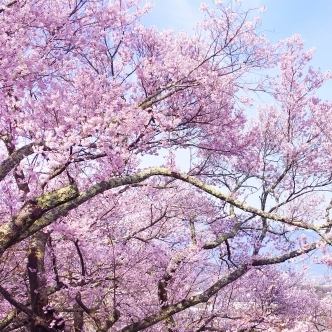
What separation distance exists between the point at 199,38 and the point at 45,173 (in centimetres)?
632

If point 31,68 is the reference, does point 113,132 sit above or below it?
below

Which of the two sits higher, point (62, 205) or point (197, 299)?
point (197, 299)

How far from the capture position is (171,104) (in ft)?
34.1

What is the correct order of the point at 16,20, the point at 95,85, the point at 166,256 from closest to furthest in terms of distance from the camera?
the point at 16,20, the point at 95,85, the point at 166,256

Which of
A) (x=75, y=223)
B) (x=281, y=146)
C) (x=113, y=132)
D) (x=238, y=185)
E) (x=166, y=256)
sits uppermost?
(x=281, y=146)

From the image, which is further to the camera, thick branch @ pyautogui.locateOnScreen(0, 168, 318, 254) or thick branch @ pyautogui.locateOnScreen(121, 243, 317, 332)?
thick branch @ pyautogui.locateOnScreen(121, 243, 317, 332)

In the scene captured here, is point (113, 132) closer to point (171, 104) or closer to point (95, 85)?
point (95, 85)

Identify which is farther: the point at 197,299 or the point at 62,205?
the point at 197,299

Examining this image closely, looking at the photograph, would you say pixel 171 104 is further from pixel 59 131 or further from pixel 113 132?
pixel 59 131

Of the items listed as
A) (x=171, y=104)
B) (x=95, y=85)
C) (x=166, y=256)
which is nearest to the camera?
(x=95, y=85)

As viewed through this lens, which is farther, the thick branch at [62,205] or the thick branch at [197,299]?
the thick branch at [197,299]

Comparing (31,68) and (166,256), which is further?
(166,256)

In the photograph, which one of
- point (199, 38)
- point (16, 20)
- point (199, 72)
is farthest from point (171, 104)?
point (16, 20)

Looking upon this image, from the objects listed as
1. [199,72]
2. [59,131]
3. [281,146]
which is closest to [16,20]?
[59,131]
